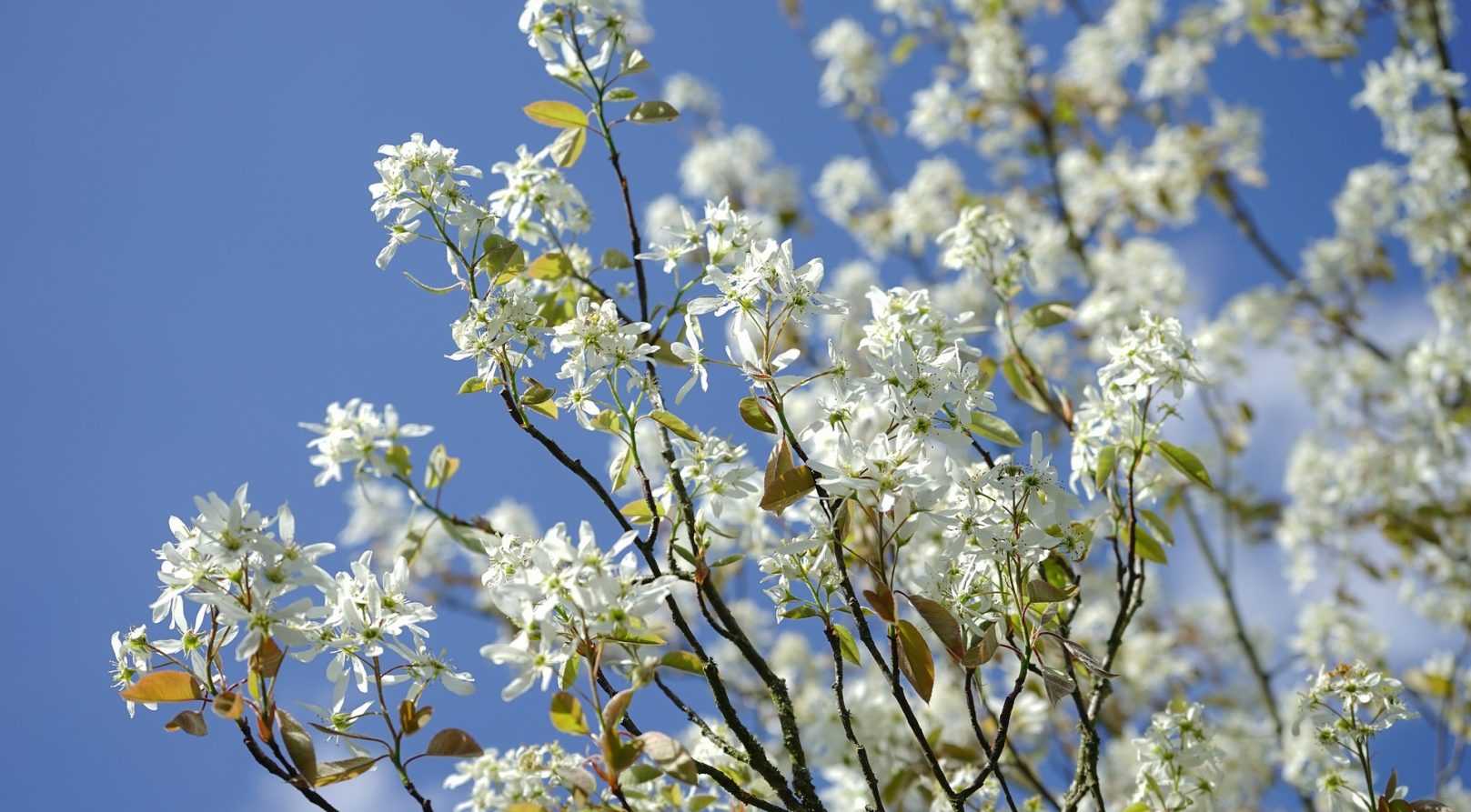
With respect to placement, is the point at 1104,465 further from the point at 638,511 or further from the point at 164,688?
the point at 164,688

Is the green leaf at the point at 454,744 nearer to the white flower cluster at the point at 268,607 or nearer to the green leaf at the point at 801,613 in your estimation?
the white flower cluster at the point at 268,607

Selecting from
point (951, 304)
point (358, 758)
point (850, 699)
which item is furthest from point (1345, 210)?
point (358, 758)

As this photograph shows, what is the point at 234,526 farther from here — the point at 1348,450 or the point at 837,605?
the point at 1348,450

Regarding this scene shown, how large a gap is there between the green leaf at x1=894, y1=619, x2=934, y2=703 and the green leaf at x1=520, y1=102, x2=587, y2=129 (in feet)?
3.70

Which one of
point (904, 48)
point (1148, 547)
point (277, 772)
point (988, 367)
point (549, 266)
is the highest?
point (904, 48)

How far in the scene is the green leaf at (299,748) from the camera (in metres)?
1.43

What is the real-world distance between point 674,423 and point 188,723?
812 mm

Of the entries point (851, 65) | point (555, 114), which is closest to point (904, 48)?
point (851, 65)

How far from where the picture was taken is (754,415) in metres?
1.66

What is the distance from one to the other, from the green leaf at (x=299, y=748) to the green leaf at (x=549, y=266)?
3.03 feet

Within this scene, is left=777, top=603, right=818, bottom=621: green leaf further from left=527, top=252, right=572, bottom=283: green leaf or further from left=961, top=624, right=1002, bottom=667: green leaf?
left=527, top=252, right=572, bottom=283: green leaf

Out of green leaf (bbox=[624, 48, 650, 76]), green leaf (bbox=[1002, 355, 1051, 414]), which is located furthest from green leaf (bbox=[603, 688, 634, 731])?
green leaf (bbox=[1002, 355, 1051, 414])

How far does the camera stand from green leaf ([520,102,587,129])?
2.06 meters

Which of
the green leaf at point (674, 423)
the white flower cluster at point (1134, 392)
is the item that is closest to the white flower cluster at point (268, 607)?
the green leaf at point (674, 423)
